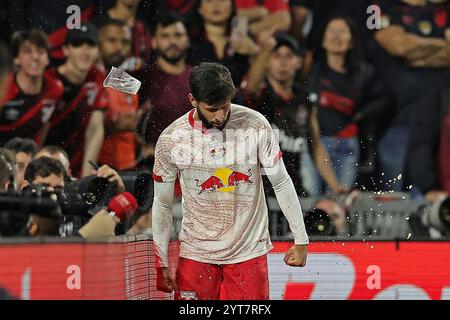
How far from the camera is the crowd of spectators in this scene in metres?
11.7

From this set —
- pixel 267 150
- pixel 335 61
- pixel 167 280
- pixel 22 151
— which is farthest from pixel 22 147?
pixel 267 150

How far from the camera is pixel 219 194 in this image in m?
6.94

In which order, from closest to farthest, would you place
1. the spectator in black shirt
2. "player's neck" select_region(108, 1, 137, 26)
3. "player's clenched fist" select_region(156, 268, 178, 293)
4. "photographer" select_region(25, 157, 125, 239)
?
1. "player's clenched fist" select_region(156, 268, 178, 293)
2. "photographer" select_region(25, 157, 125, 239)
3. "player's neck" select_region(108, 1, 137, 26)
4. the spectator in black shirt

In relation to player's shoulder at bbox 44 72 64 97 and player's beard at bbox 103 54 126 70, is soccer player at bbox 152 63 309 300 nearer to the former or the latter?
player's beard at bbox 103 54 126 70

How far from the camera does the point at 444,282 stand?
894 centimetres

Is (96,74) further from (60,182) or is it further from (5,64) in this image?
(60,182)

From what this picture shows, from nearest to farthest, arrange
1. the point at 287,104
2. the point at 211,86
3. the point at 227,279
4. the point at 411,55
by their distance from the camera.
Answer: the point at 211,86 → the point at 227,279 → the point at 287,104 → the point at 411,55

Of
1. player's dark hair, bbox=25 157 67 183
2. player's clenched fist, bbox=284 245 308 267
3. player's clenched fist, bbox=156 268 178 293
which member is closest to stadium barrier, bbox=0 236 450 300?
player's clenched fist, bbox=156 268 178 293

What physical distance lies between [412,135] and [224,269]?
5.80 m

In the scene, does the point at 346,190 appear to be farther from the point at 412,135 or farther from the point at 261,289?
the point at 261,289

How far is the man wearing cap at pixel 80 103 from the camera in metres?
11.7

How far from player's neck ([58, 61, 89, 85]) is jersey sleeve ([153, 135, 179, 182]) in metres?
5.11

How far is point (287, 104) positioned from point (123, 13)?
2.04 meters
